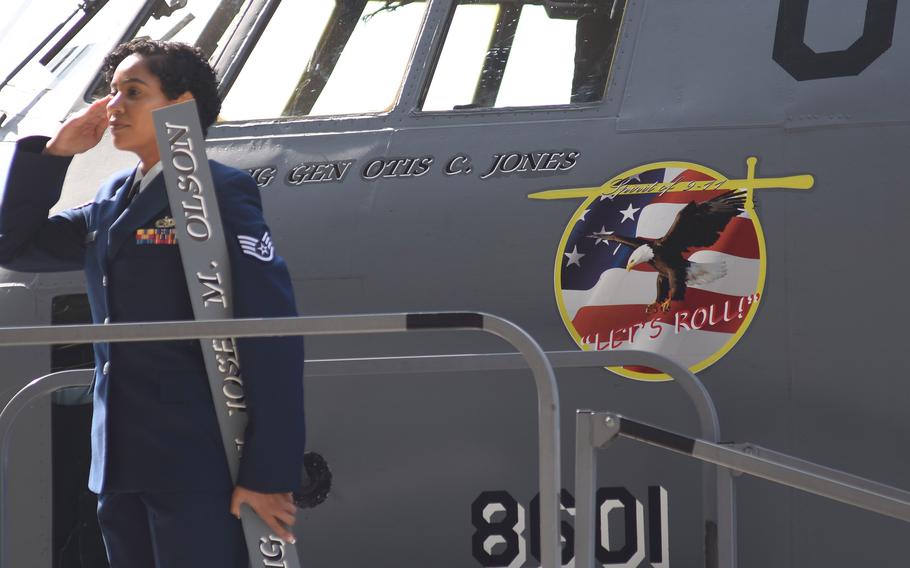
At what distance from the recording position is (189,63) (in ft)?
9.36

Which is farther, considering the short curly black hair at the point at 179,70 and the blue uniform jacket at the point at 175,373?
the short curly black hair at the point at 179,70

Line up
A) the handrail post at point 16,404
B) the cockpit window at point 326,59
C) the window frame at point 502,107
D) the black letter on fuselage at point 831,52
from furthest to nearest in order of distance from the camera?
1. the cockpit window at point 326,59
2. the window frame at point 502,107
3. the black letter on fuselage at point 831,52
4. the handrail post at point 16,404

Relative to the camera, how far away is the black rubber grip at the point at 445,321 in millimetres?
2531

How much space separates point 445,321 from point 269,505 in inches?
22.3

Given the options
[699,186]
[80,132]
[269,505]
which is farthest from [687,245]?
[80,132]

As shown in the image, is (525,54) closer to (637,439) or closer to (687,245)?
(687,245)

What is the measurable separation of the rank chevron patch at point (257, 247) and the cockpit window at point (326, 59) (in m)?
1.39

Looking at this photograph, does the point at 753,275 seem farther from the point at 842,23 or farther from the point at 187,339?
the point at 187,339

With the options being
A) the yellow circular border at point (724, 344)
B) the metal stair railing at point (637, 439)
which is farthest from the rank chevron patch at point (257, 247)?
the yellow circular border at point (724, 344)

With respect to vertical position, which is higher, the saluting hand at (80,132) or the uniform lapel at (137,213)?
the saluting hand at (80,132)

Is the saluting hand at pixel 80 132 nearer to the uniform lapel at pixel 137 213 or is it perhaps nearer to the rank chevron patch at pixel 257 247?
the uniform lapel at pixel 137 213

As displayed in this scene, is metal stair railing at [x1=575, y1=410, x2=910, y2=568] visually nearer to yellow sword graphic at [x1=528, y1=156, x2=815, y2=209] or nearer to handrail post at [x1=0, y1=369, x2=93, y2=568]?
yellow sword graphic at [x1=528, y1=156, x2=815, y2=209]

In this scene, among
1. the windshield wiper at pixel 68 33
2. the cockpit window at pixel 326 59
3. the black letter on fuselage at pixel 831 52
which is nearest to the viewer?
the black letter on fuselage at pixel 831 52

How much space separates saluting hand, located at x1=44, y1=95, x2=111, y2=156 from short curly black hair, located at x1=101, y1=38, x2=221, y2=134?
0.14 metres
